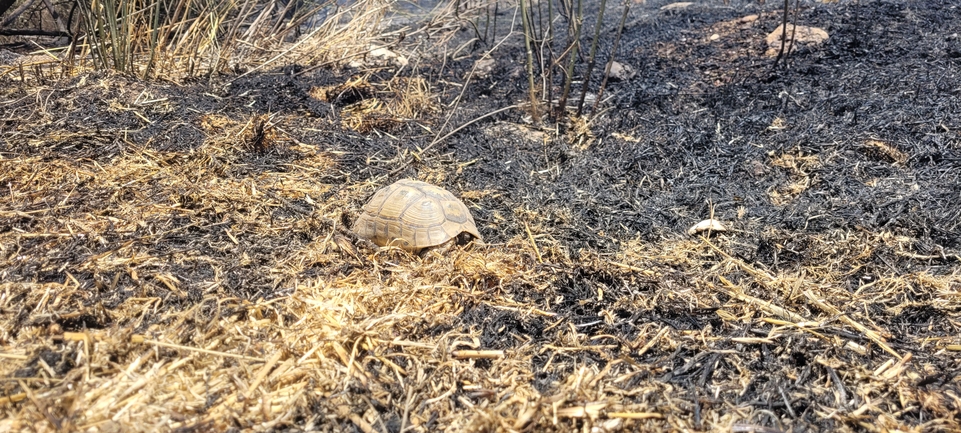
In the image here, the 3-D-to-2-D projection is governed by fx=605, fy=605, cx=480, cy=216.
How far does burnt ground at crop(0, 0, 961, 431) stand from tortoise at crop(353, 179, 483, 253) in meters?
0.12

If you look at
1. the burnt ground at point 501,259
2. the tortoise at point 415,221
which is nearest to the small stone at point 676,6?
the burnt ground at point 501,259

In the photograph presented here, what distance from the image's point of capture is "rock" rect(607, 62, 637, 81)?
655 centimetres

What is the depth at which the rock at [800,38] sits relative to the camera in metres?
6.43

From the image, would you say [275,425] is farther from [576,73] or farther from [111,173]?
[576,73]

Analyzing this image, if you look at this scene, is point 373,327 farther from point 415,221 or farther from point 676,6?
point 676,6

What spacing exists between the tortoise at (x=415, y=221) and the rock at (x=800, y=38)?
464 cm

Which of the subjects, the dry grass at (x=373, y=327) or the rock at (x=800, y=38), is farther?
the rock at (x=800, y=38)

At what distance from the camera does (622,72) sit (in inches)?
261

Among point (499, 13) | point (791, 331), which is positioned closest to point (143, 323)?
point (791, 331)

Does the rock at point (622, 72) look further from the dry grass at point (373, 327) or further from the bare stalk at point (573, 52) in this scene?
the dry grass at point (373, 327)

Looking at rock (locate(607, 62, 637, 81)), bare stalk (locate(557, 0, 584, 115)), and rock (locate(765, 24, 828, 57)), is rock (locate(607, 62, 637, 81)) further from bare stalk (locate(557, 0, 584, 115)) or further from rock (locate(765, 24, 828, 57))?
rock (locate(765, 24, 828, 57))

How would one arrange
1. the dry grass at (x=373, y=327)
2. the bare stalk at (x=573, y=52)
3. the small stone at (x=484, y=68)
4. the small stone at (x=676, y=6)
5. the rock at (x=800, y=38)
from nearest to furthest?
the dry grass at (x=373, y=327)
the bare stalk at (x=573, y=52)
the rock at (x=800, y=38)
the small stone at (x=484, y=68)
the small stone at (x=676, y=6)

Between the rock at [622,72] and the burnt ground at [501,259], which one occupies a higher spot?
the burnt ground at [501,259]

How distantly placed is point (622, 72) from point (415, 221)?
13.3 ft
